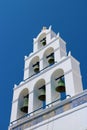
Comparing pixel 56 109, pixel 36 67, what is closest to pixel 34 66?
pixel 36 67

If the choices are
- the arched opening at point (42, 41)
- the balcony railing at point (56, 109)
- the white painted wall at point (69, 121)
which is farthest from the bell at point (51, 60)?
the white painted wall at point (69, 121)

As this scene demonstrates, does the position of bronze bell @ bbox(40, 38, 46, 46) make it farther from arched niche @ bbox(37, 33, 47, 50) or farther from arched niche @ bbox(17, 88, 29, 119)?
arched niche @ bbox(17, 88, 29, 119)

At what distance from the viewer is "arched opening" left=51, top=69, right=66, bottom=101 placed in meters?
10.2

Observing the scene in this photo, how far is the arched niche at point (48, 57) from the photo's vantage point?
39.4 feet

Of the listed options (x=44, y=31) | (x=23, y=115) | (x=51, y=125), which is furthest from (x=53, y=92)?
(x=44, y=31)

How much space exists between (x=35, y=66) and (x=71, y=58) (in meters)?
2.46

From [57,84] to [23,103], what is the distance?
166cm

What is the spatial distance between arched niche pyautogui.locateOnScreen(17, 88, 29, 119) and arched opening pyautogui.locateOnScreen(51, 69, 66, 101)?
126cm

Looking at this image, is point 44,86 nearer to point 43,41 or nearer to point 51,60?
point 51,60

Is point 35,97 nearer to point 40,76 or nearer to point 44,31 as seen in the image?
point 40,76

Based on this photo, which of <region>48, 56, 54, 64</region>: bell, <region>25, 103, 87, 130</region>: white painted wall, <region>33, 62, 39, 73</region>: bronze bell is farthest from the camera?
<region>33, 62, 39, 73</region>: bronze bell

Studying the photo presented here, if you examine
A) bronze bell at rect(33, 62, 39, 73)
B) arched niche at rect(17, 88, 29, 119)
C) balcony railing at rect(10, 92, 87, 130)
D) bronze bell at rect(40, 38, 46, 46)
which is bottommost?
balcony railing at rect(10, 92, 87, 130)

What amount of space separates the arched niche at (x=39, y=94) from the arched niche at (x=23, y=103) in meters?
0.43

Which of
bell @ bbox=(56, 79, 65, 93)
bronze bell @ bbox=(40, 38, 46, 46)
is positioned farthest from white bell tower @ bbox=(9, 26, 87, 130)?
bronze bell @ bbox=(40, 38, 46, 46)
